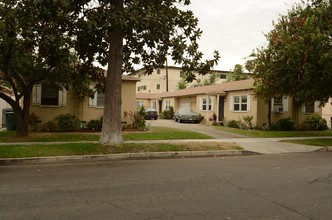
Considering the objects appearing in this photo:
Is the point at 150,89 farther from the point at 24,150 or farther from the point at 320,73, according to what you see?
the point at 24,150

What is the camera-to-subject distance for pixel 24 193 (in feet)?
21.5

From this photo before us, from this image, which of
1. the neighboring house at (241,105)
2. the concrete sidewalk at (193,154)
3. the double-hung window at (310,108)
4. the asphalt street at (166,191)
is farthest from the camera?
the double-hung window at (310,108)

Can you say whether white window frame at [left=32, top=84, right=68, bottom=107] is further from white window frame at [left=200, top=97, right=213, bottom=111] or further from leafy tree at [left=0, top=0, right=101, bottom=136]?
white window frame at [left=200, top=97, right=213, bottom=111]

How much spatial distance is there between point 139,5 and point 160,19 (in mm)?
908

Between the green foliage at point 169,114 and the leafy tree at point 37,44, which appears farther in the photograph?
the green foliage at point 169,114

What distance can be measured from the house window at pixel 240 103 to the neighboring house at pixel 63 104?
29.8 ft

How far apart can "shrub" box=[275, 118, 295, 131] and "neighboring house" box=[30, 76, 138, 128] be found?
10.7 m

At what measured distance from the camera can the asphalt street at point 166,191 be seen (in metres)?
5.33

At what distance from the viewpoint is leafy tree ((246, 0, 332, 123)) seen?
16344 mm

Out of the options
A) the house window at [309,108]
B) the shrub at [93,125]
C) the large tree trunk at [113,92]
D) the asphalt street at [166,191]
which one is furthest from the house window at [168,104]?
the asphalt street at [166,191]

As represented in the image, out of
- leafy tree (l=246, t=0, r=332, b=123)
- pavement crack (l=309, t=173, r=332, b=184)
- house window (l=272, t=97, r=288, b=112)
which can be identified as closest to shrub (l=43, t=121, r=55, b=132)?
leafy tree (l=246, t=0, r=332, b=123)

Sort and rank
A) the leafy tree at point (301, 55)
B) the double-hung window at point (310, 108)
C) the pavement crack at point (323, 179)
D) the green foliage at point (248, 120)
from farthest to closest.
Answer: the double-hung window at point (310, 108), the green foliage at point (248, 120), the leafy tree at point (301, 55), the pavement crack at point (323, 179)

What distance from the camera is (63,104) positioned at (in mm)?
20047

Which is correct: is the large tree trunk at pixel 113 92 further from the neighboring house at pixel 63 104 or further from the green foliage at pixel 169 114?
the green foliage at pixel 169 114
